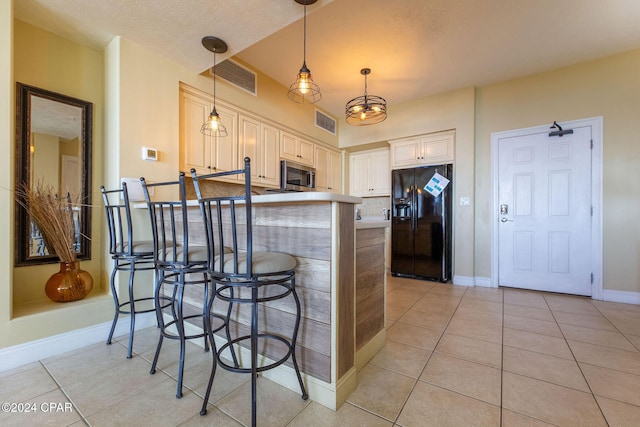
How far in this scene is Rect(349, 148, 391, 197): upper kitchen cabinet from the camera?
470 cm

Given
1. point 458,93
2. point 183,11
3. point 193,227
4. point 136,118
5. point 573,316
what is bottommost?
point 573,316

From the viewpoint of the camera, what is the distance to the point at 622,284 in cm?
290

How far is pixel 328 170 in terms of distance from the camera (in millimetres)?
4703

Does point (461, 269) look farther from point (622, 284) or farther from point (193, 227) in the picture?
point (193, 227)

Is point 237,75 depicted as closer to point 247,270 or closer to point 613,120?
point 247,270

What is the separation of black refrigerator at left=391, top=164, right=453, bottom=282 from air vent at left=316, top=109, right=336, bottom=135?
140 centimetres

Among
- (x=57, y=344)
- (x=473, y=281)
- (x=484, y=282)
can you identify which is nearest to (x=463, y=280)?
(x=473, y=281)

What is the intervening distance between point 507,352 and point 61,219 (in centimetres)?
332

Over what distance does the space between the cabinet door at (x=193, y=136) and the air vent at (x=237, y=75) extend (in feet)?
1.36

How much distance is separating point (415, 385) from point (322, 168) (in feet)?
11.7

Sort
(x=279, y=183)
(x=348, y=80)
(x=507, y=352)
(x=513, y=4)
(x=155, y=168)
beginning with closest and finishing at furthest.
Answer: (x=507, y=352) → (x=513, y=4) → (x=155, y=168) → (x=348, y=80) → (x=279, y=183)

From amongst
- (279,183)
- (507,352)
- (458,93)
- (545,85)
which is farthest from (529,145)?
(279,183)

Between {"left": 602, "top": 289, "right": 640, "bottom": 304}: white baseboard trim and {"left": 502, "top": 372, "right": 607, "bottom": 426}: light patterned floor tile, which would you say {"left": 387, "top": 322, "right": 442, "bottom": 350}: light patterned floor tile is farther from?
{"left": 602, "top": 289, "right": 640, "bottom": 304}: white baseboard trim

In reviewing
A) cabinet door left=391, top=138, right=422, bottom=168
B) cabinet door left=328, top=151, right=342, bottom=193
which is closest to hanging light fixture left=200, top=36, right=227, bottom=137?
cabinet door left=328, top=151, right=342, bottom=193
